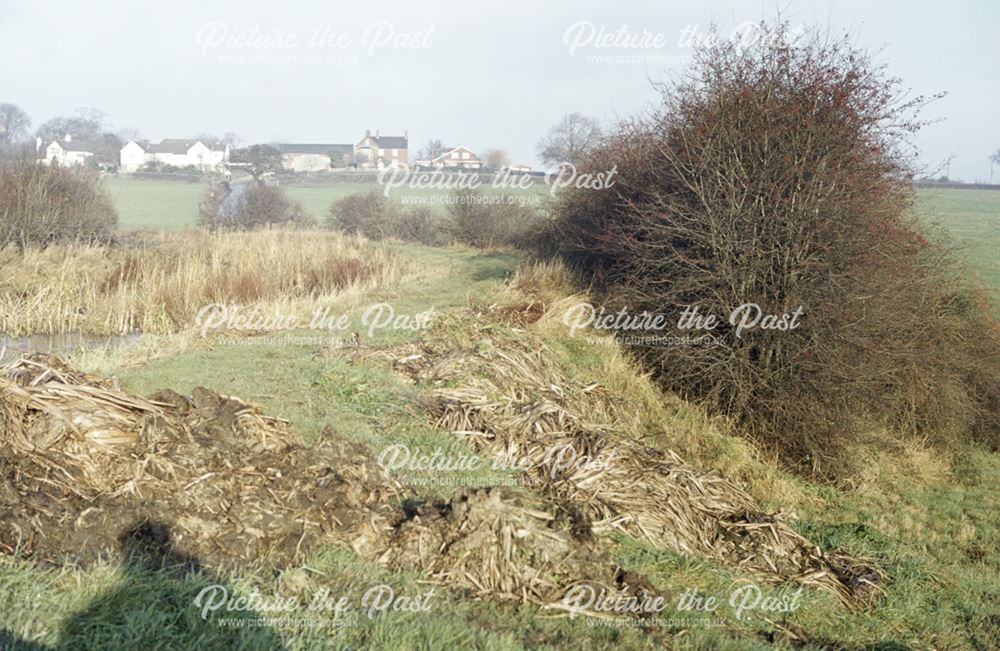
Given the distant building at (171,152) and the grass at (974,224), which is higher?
the distant building at (171,152)

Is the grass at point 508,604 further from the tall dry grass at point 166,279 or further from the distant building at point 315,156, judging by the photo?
the distant building at point 315,156

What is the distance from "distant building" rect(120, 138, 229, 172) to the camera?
76188 millimetres

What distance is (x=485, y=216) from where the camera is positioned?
31.2m

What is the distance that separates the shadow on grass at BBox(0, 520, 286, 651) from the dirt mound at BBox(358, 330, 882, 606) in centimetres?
303

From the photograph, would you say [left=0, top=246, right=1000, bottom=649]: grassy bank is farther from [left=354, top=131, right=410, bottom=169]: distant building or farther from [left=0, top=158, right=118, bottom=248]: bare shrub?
[left=354, top=131, right=410, bottom=169]: distant building

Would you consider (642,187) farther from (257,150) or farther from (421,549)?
(257,150)

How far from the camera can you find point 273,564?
5.05m

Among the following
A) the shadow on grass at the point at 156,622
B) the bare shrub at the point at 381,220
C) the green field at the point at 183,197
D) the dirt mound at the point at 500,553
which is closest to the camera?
the shadow on grass at the point at 156,622

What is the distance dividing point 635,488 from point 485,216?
24555 millimetres

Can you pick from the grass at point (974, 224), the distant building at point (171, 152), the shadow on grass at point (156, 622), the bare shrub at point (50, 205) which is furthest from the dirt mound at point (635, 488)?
the distant building at point (171, 152)

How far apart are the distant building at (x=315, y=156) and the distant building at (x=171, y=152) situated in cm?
705

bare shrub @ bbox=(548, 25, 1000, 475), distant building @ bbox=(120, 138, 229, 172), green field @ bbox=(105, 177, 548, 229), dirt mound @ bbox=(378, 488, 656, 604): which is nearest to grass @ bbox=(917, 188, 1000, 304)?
bare shrub @ bbox=(548, 25, 1000, 475)

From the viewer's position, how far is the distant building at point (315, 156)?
228 feet

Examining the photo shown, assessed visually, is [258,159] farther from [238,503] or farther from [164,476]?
[238,503]
